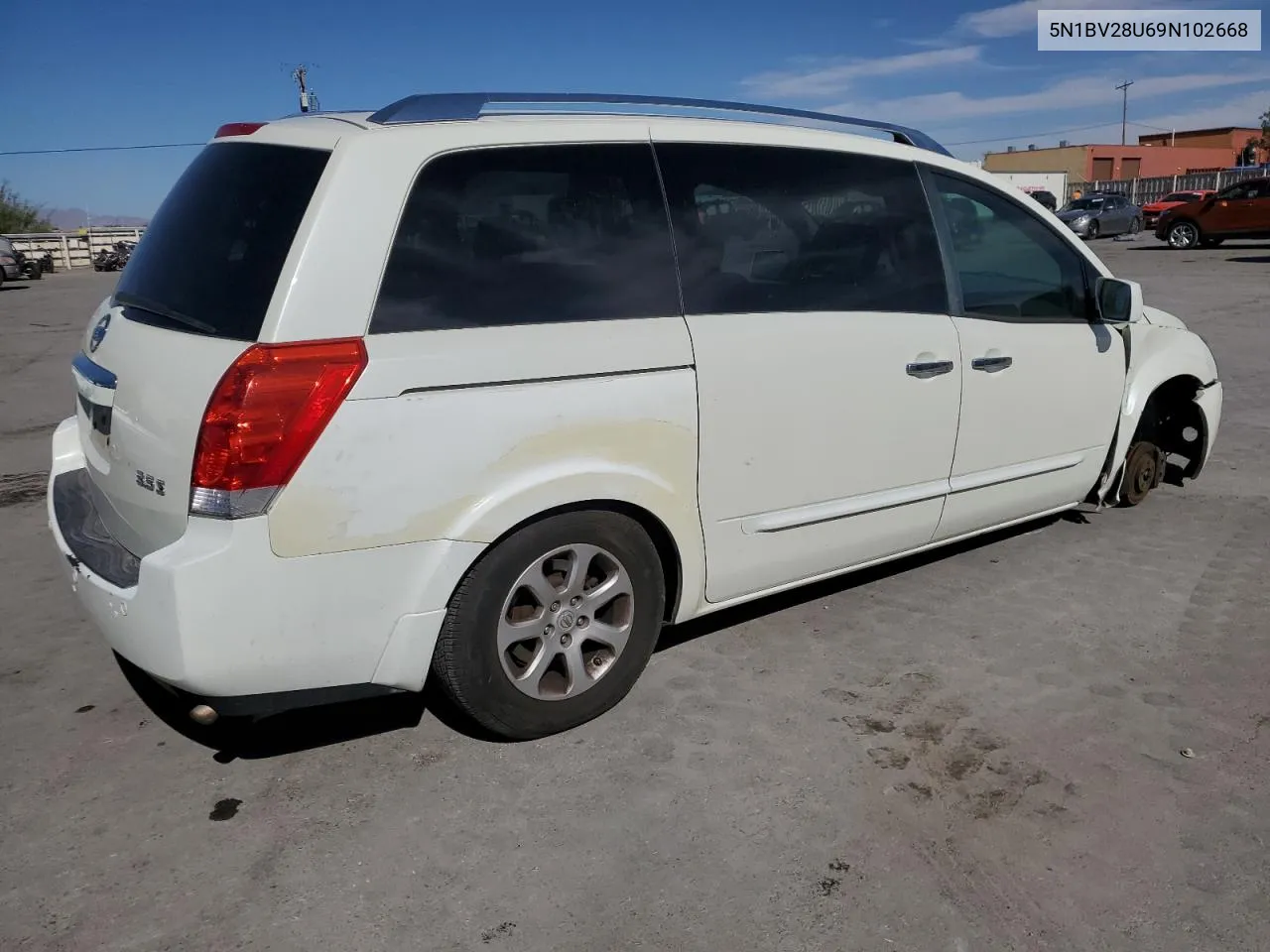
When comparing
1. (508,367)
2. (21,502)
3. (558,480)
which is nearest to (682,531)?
(558,480)

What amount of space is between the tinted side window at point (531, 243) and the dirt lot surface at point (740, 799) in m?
1.34

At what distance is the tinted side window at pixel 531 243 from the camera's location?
8.86 ft

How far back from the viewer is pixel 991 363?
13.0ft

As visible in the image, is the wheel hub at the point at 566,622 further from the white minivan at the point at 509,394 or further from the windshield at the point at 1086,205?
the windshield at the point at 1086,205

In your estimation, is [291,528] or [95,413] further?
[95,413]

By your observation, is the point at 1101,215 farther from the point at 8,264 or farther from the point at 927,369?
the point at 8,264

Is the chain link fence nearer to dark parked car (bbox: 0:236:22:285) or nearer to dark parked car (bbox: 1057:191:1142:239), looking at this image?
dark parked car (bbox: 1057:191:1142:239)

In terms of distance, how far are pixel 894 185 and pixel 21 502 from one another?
5.15 meters

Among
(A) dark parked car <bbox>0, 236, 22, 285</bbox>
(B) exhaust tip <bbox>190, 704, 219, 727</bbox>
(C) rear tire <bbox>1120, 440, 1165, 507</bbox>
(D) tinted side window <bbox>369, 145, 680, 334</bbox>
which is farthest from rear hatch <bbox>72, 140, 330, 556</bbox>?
(A) dark parked car <bbox>0, 236, 22, 285</bbox>

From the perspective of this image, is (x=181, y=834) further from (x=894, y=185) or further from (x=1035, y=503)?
(x=1035, y=503)

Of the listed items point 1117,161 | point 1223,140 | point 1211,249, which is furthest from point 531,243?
point 1223,140

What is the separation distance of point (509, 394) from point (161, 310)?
3.48 feet

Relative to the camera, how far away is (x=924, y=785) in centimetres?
286

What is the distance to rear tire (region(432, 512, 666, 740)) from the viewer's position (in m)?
2.83
